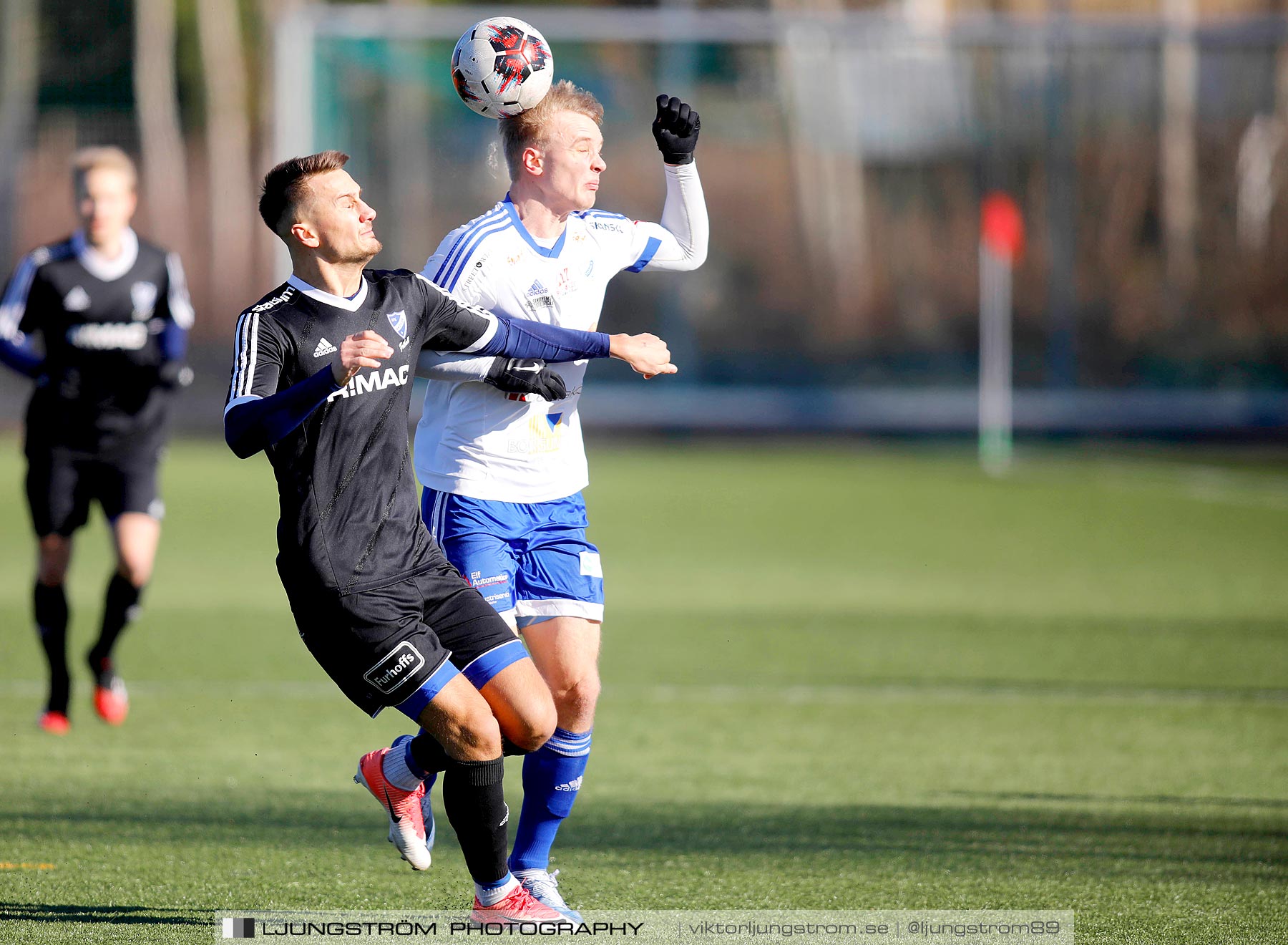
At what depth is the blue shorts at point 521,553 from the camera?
4.67 meters

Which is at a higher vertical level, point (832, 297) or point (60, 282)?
point (60, 282)

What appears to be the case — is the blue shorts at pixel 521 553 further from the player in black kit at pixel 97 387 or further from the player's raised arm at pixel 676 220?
the player in black kit at pixel 97 387

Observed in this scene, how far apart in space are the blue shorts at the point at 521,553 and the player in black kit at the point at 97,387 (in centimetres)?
315

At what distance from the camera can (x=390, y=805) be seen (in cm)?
450

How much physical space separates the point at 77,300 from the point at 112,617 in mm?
1401

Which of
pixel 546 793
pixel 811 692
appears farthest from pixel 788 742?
pixel 546 793

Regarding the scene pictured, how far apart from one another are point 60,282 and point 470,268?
3.40 metres

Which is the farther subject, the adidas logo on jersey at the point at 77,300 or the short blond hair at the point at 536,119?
the adidas logo on jersey at the point at 77,300

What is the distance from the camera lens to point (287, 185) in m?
4.19

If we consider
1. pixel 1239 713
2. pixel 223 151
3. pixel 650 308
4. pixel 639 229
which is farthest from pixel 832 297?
pixel 639 229

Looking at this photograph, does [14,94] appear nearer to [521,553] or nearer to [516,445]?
A: [516,445]

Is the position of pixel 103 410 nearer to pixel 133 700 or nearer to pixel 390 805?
pixel 133 700

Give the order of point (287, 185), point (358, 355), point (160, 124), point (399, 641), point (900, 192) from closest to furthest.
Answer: point (358, 355), point (399, 641), point (287, 185), point (900, 192), point (160, 124)

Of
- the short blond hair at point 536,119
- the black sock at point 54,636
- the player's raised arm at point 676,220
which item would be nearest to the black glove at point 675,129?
the player's raised arm at point 676,220
